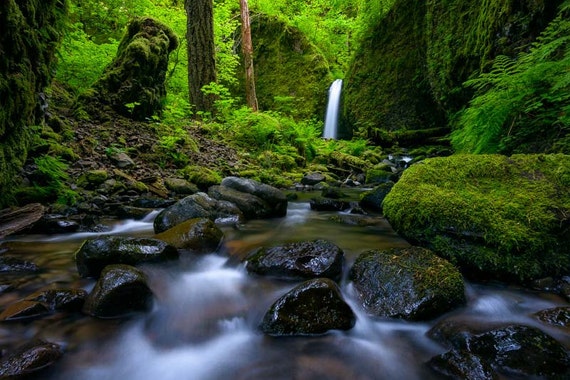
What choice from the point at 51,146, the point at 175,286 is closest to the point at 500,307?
the point at 175,286

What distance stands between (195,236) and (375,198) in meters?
2.90

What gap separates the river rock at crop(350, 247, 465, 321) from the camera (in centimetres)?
220

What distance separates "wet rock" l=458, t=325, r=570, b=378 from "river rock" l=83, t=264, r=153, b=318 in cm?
211

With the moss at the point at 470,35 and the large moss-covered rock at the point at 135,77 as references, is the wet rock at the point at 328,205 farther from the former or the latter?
the large moss-covered rock at the point at 135,77

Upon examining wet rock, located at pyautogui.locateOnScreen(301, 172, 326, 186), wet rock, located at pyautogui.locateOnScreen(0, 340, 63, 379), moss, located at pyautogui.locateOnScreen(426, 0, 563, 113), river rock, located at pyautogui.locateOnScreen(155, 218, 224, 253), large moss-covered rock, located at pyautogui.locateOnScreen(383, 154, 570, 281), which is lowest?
wet rock, located at pyautogui.locateOnScreen(301, 172, 326, 186)

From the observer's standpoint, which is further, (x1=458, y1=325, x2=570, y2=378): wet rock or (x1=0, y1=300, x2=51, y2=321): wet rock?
(x1=0, y1=300, x2=51, y2=321): wet rock

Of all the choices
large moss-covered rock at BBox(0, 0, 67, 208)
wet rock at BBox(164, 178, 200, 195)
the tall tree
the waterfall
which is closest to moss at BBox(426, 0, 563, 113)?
the waterfall

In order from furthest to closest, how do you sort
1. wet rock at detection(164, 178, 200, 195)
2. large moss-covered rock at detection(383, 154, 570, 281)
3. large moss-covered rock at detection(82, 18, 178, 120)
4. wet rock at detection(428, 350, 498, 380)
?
large moss-covered rock at detection(82, 18, 178, 120)
wet rock at detection(164, 178, 200, 195)
large moss-covered rock at detection(383, 154, 570, 281)
wet rock at detection(428, 350, 498, 380)

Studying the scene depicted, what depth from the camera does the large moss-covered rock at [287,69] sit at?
1622cm

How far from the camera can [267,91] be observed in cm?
1722

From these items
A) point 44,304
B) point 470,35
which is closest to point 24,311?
point 44,304

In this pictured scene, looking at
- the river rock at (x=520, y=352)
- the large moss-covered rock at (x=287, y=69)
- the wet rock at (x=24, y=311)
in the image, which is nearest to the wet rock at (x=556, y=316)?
the river rock at (x=520, y=352)

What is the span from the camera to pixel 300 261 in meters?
2.75

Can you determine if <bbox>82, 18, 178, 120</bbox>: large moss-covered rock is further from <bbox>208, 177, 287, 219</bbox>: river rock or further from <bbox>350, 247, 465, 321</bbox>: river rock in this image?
<bbox>350, 247, 465, 321</bbox>: river rock
